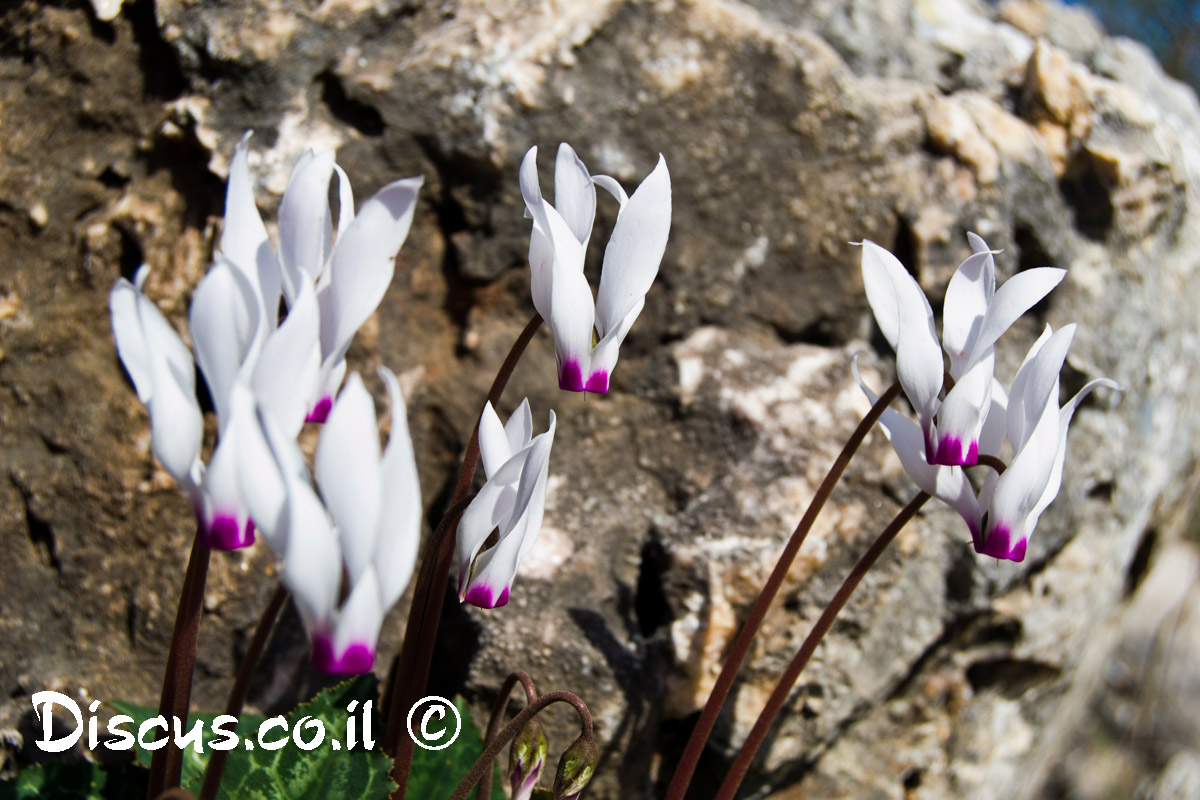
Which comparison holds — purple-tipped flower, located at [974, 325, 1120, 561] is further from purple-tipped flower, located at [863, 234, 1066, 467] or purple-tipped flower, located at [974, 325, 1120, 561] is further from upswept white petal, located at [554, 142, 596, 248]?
upswept white petal, located at [554, 142, 596, 248]

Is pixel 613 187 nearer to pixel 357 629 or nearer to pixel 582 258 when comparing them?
pixel 582 258

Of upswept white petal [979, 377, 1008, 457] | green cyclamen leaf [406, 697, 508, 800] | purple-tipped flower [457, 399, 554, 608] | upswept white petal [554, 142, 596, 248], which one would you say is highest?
upswept white petal [554, 142, 596, 248]

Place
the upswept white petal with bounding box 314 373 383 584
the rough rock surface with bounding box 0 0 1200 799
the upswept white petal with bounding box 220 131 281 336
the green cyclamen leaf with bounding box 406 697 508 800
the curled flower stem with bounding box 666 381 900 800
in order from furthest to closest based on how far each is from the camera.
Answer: the rough rock surface with bounding box 0 0 1200 799
the green cyclamen leaf with bounding box 406 697 508 800
the curled flower stem with bounding box 666 381 900 800
the upswept white petal with bounding box 220 131 281 336
the upswept white petal with bounding box 314 373 383 584

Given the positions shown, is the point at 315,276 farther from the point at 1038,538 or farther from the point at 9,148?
the point at 1038,538

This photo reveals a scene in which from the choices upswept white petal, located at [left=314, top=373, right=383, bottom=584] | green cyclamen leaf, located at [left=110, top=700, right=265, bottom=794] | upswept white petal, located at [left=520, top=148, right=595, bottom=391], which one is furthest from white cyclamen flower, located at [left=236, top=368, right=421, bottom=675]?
green cyclamen leaf, located at [left=110, top=700, right=265, bottom=794]

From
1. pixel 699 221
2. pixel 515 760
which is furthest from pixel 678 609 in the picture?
pixel 699 221

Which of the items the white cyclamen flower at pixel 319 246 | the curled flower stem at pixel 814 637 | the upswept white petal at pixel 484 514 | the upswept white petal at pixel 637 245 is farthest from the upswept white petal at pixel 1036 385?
the white cyclamen flower at pixel 319 246

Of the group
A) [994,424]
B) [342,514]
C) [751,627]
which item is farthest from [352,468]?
[994,424]

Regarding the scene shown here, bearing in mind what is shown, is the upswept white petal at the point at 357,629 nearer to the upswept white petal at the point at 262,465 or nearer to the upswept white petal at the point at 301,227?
the upswept white petal at the point at 262,465
